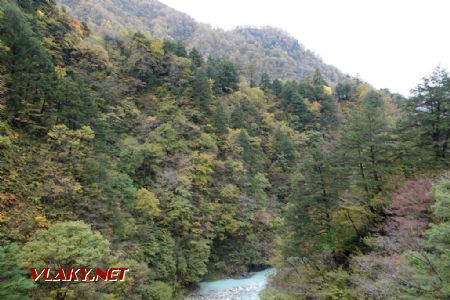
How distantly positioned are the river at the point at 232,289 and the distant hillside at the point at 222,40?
232 ft

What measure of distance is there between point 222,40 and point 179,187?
327 feet

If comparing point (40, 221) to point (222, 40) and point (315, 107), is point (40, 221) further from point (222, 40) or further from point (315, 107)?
point (222, 40)

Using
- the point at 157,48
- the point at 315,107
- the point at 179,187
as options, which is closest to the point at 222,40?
the point at 315,107

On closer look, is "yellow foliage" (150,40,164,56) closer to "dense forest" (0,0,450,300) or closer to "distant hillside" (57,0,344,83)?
"dense forest" (0,0,450,300)

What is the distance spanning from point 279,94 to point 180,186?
32.5 metres

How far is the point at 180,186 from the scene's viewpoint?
29953mm

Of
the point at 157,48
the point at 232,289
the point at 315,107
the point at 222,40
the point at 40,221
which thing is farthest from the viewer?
the point at 222,40

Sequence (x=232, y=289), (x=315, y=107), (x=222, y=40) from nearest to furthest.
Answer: (x=232, y=289)
(x=315, y=107)
(x=222, y=40)

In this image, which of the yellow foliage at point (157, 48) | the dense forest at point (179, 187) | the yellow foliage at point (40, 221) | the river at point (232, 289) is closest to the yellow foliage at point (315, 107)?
the dense forest at point (179, 187)

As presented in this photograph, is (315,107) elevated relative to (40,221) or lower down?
elevated

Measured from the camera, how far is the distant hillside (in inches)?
4048

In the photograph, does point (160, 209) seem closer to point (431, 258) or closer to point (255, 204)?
point (255, 204)

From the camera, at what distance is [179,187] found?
97.6 ft

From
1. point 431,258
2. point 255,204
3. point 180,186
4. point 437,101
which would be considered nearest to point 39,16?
point 180,186
